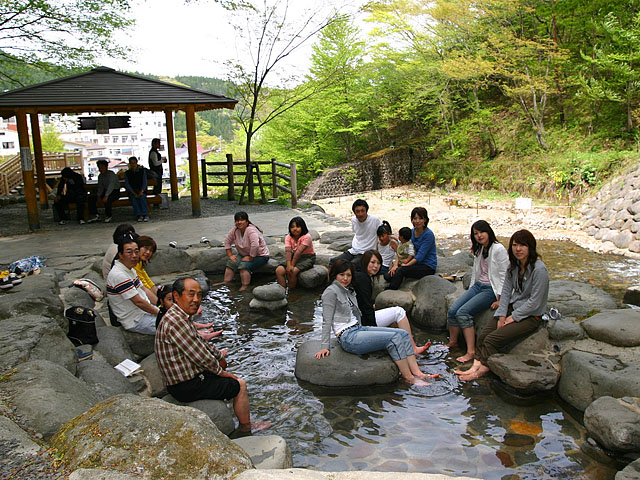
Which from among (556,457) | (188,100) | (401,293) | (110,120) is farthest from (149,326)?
(110,120)

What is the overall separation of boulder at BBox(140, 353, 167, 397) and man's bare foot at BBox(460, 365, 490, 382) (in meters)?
3.01

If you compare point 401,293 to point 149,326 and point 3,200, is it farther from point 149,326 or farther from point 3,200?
point 3,200

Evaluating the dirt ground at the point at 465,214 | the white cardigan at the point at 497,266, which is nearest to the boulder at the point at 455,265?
the white cardigan at the point at 497,266

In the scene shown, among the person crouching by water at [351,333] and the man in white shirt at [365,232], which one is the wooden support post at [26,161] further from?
the person crouching by water at [351,333]

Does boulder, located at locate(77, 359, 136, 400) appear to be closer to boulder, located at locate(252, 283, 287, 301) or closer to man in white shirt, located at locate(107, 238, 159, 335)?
man in white shirt, located at locate(107, 238, 159, 335)

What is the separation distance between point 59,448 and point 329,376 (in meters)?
2.84

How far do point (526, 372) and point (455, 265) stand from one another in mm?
3354

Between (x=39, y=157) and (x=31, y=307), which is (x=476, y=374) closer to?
(x=31, y=307)

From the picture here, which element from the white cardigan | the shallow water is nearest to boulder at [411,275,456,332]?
the shallow water

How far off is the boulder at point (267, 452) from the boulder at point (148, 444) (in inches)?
23.2

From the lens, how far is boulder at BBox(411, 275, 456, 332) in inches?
250

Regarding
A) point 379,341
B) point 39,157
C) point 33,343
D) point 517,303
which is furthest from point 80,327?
point 39,157

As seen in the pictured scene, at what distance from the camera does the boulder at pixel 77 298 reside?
6059 millimetres

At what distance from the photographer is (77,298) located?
618 cm
